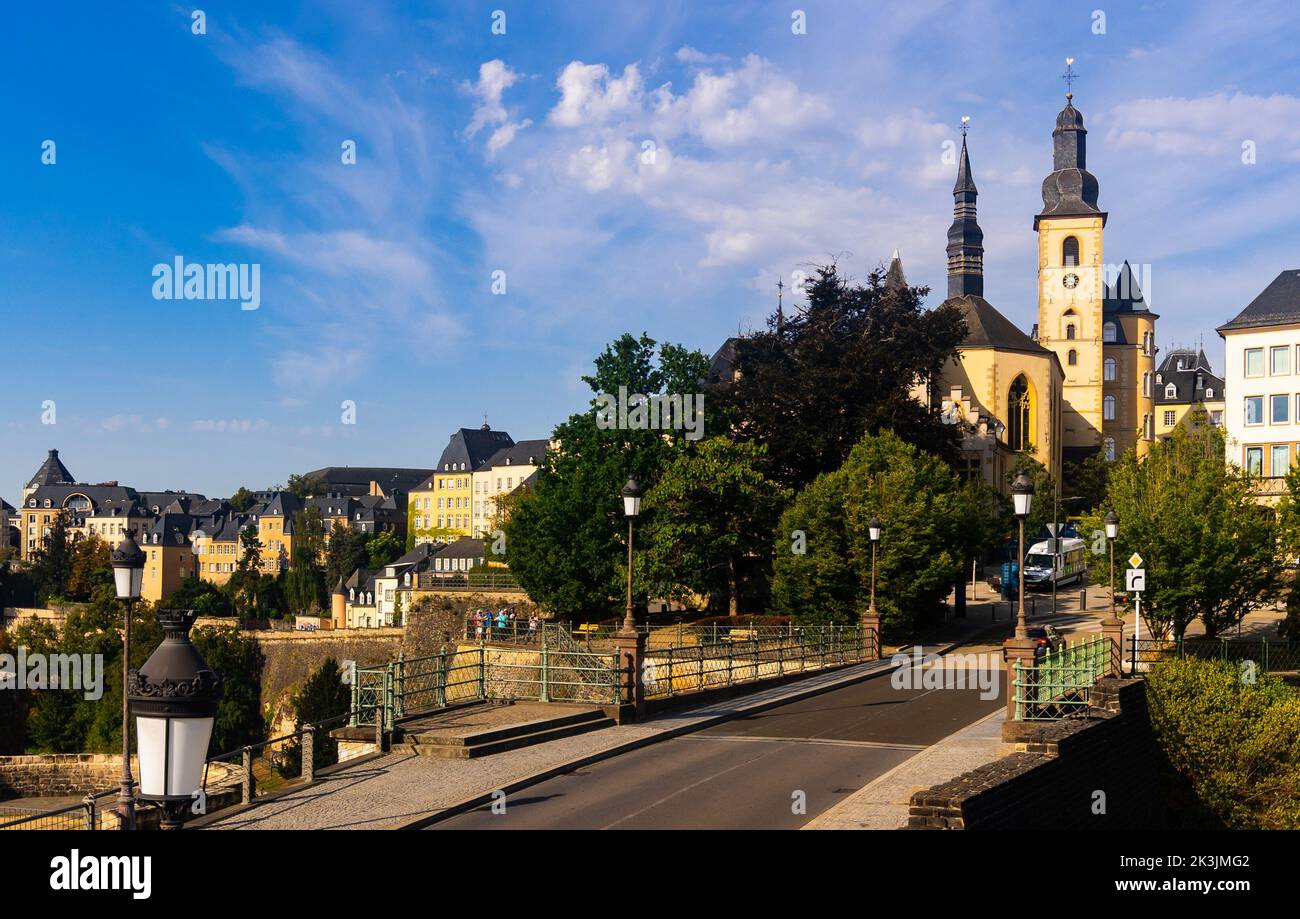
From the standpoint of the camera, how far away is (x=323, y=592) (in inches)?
5143

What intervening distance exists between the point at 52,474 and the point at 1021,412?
5994 inches

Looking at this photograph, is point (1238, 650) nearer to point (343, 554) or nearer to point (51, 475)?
point (343, 554)

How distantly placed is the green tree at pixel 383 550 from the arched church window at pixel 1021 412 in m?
75.3

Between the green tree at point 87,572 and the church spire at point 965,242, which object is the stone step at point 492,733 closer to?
the church spire at point 965,242

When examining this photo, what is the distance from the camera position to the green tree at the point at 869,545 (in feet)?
125

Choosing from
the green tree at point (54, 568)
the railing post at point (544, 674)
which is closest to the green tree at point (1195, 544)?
the railing post at point (544, 674)

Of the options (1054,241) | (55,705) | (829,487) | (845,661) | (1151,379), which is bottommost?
(55,705)

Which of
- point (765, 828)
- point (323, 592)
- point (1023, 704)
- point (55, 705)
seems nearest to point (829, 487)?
point (1023, 704)

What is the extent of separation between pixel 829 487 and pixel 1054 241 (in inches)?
2825

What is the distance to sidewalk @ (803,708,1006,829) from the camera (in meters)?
12.7

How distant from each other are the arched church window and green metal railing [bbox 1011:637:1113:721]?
229 feet

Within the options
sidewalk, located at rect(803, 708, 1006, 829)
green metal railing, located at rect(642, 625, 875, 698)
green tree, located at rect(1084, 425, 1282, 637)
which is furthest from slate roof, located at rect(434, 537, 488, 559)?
sidewalk, located at rect(803, 708, 1006, 829)
